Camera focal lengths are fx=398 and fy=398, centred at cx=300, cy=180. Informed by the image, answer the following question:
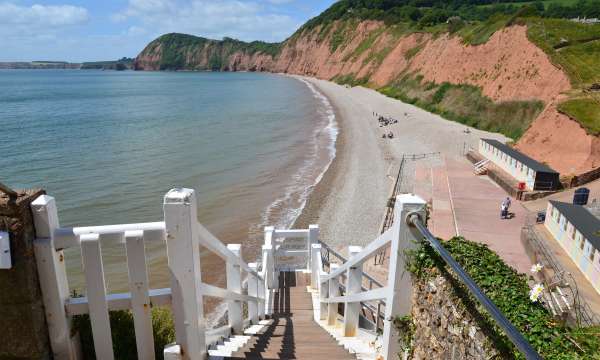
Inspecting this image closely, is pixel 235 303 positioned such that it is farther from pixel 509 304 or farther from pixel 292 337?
pixel 509 304

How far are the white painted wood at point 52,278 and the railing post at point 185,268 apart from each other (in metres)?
0.60

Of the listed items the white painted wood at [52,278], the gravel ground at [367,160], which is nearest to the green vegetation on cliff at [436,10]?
the gravel ground at [367,160]

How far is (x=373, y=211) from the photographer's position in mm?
20500

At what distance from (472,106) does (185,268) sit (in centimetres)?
4829

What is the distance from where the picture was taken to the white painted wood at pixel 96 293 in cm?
231

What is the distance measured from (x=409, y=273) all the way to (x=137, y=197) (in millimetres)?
22562

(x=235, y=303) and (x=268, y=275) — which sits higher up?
(x=235, y=303)

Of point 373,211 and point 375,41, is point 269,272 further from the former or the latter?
point 375,41

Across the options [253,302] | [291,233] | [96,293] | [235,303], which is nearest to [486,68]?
[291,233]

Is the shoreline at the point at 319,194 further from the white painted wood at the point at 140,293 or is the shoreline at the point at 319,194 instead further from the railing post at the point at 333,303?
the white painted wood at the point at 140,293

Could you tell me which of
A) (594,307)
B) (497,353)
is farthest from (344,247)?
(497,353)

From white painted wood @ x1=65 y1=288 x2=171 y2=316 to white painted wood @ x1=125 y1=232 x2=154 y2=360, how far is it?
0.04 meters

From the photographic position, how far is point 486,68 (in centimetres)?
4781

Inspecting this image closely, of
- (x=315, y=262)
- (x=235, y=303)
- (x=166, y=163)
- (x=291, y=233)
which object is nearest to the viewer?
(x=235, y=303)
